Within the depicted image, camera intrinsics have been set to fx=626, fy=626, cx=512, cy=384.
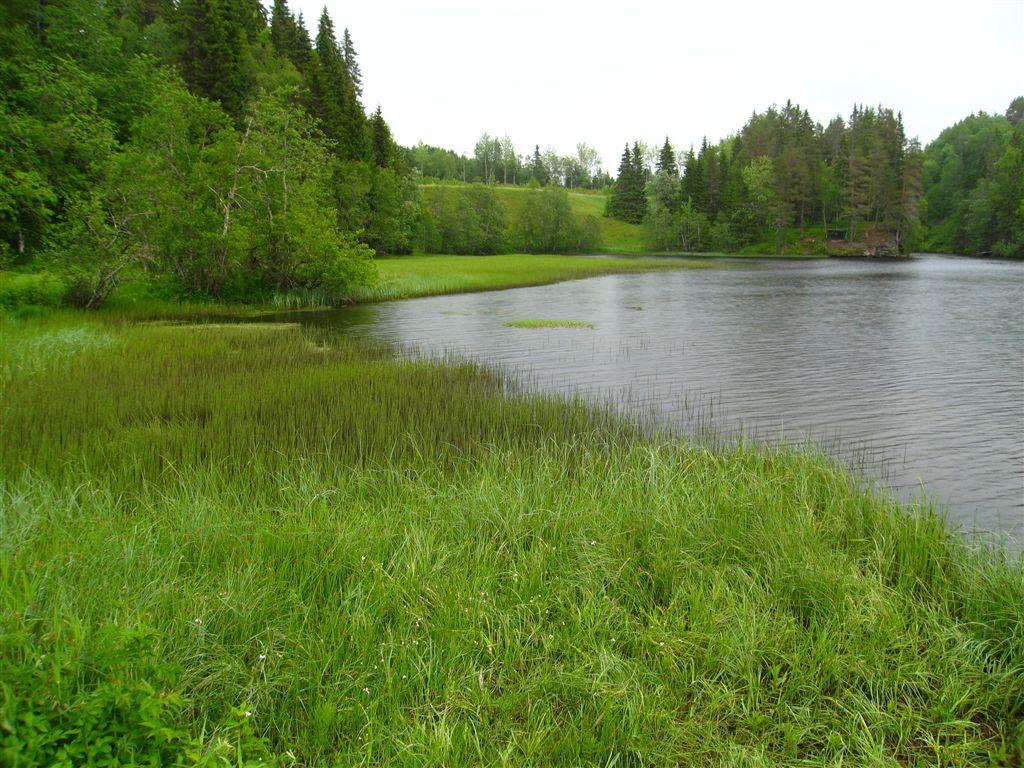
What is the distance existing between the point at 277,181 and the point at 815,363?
23.7 m

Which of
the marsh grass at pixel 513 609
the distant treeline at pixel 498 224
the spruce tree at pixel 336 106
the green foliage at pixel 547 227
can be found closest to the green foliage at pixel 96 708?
the marsh grass at pixel 513 609

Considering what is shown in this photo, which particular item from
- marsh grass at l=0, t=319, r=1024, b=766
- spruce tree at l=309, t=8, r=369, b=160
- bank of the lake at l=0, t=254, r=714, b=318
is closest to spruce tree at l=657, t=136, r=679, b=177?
spruce tree at l=309, t=8, r=369, b=160

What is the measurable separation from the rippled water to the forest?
696 centimetres

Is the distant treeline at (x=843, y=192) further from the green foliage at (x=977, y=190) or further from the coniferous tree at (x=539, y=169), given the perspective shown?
the coniferous tree at (x=539, y=169)

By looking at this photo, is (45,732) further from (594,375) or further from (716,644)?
(594,375)

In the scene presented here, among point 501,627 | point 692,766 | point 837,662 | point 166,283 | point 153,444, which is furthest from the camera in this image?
point 166,283

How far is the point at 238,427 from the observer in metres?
8.72

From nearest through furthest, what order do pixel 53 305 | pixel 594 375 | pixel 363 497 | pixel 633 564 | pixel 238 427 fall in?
1. pixel 633 564
2. pixel 363 497
3. pixel 238 427
4. pixel 594 375
5. pixel 53 305

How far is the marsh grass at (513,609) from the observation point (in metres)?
3.29

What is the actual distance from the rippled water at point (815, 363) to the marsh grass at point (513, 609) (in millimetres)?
2545

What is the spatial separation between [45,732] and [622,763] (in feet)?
8.57

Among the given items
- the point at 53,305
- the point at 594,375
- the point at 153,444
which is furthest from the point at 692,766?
the point at 53,305

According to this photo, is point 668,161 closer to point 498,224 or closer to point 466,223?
point 498,224

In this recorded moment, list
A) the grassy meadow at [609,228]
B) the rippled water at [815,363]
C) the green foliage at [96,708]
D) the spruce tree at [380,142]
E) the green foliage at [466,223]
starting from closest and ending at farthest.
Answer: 1. the green foliage at [96,708]
2. the rippled water at [815,363]
3. the spruce tree at [380,142]
4. the green foliage at [466,223]
5. the grassy meadow at [609,228]
